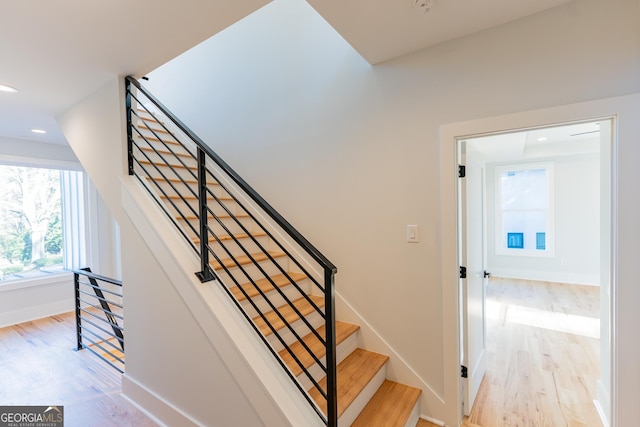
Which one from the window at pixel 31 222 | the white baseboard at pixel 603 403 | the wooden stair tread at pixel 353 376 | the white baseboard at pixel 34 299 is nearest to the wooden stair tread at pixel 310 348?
the wooden stair tread at pixel 353 376

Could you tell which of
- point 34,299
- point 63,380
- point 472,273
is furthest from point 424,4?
point 34,299

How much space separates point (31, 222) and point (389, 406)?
546 cm

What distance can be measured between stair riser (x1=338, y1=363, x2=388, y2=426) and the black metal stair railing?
0.48 ft

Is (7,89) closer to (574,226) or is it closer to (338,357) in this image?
(338,357)

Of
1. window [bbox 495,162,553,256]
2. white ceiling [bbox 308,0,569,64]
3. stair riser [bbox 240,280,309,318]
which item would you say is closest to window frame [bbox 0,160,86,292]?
stair riser [bbox 240,280,309,318]

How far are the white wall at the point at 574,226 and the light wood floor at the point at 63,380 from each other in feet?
22.8

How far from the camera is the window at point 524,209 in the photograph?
5715 millimetres

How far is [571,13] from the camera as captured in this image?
4.94 ft

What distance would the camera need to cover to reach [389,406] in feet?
6.06

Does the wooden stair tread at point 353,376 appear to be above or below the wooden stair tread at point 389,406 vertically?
above

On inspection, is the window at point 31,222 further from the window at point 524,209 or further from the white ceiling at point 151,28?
the window at point 524,209

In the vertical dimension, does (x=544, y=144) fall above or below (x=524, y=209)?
above

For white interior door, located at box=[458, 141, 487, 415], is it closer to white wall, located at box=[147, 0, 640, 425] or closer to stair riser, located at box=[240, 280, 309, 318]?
white wall, located at box=[147, 0, 640, 425]

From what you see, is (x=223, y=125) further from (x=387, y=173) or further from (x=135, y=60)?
(x=387, y=173)
